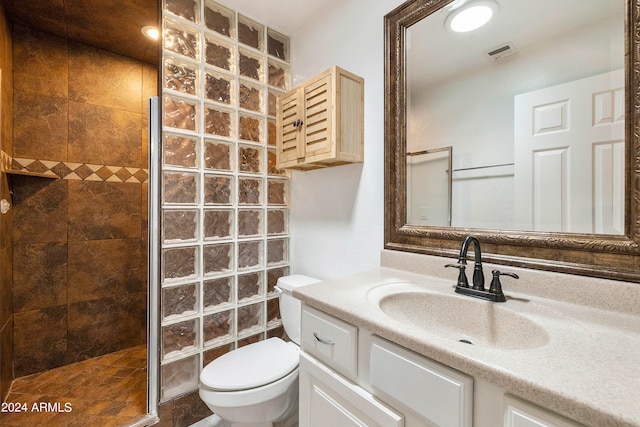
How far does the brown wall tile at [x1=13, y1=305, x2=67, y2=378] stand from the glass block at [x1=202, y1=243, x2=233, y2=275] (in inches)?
52.9

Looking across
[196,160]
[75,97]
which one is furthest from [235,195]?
[75,97]

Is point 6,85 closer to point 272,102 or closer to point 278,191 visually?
point 272,102

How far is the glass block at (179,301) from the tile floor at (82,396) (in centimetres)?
59

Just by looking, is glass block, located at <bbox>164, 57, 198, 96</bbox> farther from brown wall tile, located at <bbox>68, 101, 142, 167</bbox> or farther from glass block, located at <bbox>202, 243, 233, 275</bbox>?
brown wall tile, located at <bbox>68, 101, 142, 167</bbox>

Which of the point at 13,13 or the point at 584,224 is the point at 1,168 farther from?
the point at 584,224

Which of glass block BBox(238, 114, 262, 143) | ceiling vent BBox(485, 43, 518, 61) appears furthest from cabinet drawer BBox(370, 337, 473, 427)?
glass block BBox(238, 114, 262, 143)

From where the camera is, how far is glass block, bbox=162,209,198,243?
1.44 m

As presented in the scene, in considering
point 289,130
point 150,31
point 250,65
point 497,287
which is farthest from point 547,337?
point 150,31

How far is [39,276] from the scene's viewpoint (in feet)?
6.35

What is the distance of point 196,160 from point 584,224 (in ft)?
5.43

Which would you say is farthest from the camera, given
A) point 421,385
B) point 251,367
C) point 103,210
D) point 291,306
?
point 103,210

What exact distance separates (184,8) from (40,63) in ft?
4.19

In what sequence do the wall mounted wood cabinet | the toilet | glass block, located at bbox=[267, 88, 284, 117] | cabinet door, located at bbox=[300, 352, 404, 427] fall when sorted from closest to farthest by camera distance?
1. cabinet door, located at bbox=[300, 352, 404, 427]
2. the toilet
3. the wall mounted wood cabinet
4. glass block, located at bbox=[267, 88, 284, 117]

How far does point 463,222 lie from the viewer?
110 cm
